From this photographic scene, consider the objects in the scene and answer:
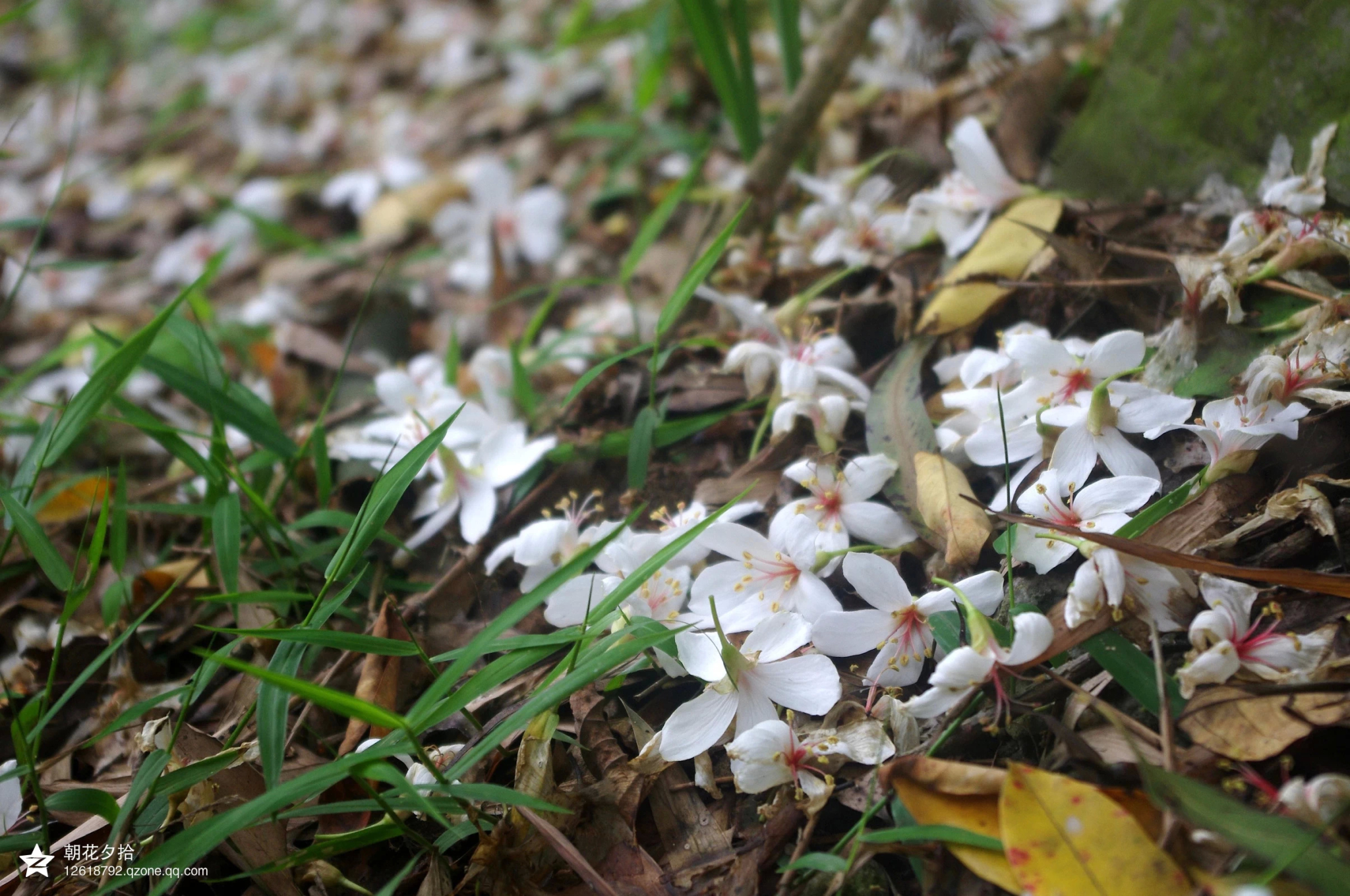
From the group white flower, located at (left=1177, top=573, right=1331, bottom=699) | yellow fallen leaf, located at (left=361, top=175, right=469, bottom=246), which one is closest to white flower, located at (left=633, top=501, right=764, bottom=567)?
white flower, located at (left=1177, top=573, right=1331, bottom=699)

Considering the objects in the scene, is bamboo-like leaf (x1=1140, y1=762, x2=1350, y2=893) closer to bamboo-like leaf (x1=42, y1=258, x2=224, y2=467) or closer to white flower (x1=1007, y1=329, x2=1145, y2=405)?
white flower (x1=1007, y1=329, x2=1145, y2=405)

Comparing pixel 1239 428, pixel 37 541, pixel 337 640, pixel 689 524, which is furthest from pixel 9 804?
pixel 1239 428

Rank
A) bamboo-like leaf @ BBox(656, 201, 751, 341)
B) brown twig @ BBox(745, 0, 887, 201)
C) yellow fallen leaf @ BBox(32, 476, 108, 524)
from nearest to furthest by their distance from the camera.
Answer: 1. bamboo-like leaf @ BBox(656, 201, 751, 341)
2. yellow fallen leaf @ BBox(32, 476, 108, 524)
3. brown twig @ BBox(745, 0, 887, 201)

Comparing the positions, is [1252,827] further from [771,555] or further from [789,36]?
[789,36]

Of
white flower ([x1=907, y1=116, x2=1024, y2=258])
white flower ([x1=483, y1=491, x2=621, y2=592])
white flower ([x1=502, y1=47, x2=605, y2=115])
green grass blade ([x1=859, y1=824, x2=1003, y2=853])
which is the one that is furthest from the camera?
white flower ([x1=502, y1=47, x2=605, y2=115])

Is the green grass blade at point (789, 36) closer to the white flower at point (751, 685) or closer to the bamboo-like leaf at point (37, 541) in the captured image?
the white flower at point (751, 685)

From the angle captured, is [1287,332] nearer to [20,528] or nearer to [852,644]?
[852,644]
